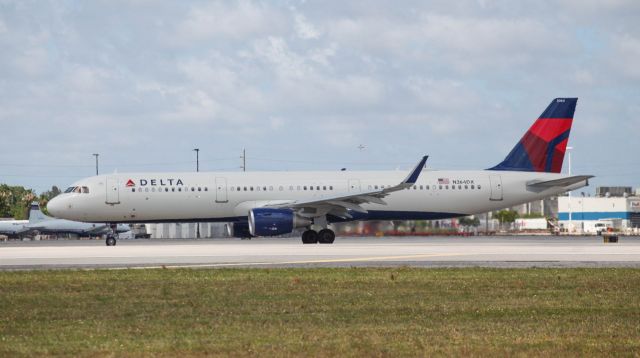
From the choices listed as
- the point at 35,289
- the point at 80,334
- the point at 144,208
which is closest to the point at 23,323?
the point at 80,334

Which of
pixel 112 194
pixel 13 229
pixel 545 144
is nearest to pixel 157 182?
pixel 112 194

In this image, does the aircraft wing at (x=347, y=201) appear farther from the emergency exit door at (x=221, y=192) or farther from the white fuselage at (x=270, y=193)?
the emergency exit door at (x=221, y=192)

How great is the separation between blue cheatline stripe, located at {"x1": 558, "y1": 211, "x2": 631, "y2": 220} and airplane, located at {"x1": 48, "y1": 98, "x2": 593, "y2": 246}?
64.8 meters

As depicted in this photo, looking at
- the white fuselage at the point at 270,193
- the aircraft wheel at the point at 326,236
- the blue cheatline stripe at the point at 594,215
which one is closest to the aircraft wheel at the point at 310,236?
the aircraft wheel at the point at 326,236

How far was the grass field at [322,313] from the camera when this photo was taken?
12195 mm

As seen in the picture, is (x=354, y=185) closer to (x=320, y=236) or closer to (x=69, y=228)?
(x=320, y=236)

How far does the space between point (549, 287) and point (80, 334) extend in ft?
34.0

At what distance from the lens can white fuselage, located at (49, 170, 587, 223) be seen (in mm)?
46312

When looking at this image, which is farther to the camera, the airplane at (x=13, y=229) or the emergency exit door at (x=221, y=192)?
the airplane at (x=13, y=229)

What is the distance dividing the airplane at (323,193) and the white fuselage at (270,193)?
49 millimetres

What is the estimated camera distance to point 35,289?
19.5 metres

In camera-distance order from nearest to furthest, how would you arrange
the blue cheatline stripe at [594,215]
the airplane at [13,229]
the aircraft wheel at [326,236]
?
the aircraft wheel at [326,236]
the airplane at [13,229]
the blue cheatline stripe at [594,215]

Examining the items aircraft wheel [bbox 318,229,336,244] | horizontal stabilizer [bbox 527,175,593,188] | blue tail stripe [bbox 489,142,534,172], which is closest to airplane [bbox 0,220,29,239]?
aircraft wheel [bbox 318,229,336,244]

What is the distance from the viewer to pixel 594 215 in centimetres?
11456
